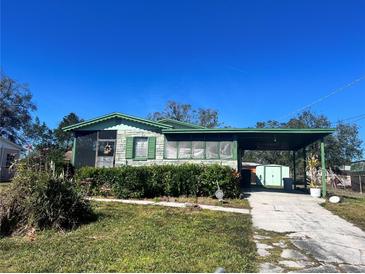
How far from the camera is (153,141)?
632 inches

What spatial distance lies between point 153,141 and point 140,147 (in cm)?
79

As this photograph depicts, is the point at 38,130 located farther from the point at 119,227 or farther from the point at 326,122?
the point at 119,227

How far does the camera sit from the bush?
6.33 metres

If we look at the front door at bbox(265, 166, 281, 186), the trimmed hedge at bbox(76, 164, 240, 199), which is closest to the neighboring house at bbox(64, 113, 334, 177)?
the trimmed hedge at bbox(76, 164, 240, 199)

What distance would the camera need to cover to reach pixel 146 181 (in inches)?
493

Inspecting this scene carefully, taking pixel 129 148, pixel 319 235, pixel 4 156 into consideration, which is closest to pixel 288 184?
pixel 129 148

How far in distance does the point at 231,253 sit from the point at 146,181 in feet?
26.3

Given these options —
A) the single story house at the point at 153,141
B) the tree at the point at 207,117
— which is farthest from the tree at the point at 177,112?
the single story house at the point at 153,141

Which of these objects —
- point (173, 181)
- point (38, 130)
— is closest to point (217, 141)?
point (173, 181)

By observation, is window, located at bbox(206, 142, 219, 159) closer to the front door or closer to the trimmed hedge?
the trimmed hedge

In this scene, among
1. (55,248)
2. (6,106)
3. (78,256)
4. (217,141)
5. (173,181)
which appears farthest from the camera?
(6,106)

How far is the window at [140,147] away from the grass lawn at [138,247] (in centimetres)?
850

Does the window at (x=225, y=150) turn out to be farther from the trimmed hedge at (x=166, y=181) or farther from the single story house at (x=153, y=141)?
the trimmed hedge at (x=166, y=181)

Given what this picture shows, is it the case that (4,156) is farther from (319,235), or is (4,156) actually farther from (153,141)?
(319,235)
